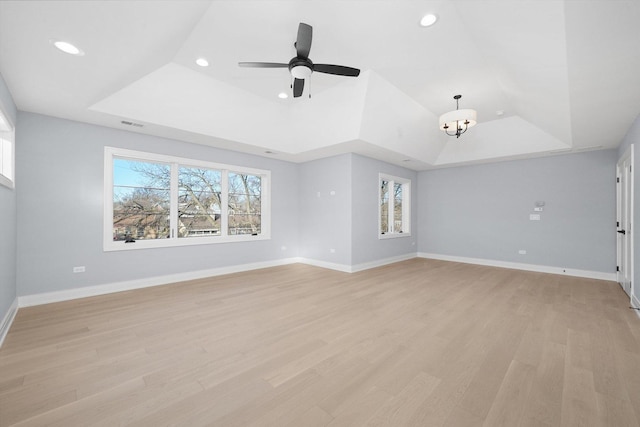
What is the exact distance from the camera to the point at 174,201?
4.98 m

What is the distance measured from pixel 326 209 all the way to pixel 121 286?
4.24 m

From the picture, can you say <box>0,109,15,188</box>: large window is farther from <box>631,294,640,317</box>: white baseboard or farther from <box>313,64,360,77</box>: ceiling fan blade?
<box>631,294,640,317</box>: white baseboard

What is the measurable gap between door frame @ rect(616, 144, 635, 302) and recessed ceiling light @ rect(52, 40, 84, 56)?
7186mm

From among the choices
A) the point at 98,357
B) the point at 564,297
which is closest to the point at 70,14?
the point at 98,357

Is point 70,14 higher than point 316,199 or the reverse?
higher

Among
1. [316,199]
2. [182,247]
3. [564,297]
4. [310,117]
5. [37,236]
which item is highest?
[310,117]

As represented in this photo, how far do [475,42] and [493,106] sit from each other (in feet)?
Result: 7.88

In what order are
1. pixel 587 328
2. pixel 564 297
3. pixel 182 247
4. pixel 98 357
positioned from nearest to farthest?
1. pixel 98 357
2. pixel 587 328
3. pixel 564 297
4. pixel 182 247

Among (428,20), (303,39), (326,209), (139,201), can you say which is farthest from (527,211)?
(139,201)

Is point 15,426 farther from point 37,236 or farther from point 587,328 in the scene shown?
point 587,328

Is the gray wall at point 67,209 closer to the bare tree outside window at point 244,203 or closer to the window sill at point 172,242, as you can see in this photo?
the window sill at point 172,242

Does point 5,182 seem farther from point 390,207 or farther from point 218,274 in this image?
point 390,207

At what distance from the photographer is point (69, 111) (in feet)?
12.1

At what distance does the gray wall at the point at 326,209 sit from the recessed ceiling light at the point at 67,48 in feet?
14.9
